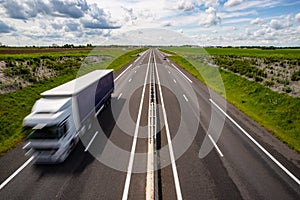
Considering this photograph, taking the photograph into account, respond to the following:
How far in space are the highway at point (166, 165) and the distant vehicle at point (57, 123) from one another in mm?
767

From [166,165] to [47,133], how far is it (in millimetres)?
6419

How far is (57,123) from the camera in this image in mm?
10273

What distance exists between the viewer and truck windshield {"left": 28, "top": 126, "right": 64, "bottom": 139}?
10281 mm

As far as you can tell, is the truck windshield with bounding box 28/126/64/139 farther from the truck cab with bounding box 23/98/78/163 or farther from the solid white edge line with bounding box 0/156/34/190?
the solid white edge line with bounding box 0/156/34/190

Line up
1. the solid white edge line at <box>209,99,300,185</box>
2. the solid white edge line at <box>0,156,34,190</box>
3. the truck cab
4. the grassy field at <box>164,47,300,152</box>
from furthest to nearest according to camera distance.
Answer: the grassy field at <box>164,47,300,152</box> < the truck cab < the solid white edge line at <box>209,99,300,185</box> < the solid white edge line at <box>0,156,34,190</box>

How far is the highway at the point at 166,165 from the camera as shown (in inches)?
351

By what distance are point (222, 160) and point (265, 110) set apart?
10.9 meters

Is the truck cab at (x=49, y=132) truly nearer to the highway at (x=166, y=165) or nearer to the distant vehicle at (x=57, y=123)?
the distant vehicle at (x=57, y=123)

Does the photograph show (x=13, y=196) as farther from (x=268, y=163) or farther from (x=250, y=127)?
(x=250, y=127)

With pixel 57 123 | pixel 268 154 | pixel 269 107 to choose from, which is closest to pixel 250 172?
pixel 268 154

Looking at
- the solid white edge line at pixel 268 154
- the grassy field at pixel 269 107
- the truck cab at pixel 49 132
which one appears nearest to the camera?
the solid white edge line at pixel 268 154

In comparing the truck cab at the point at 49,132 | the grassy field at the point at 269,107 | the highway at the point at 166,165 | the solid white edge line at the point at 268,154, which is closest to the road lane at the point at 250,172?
the highway at the point at 166,165

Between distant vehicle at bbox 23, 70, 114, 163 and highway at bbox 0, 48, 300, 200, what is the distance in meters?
0.77

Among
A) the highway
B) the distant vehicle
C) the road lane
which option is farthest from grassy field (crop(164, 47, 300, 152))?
the distant vehicle
